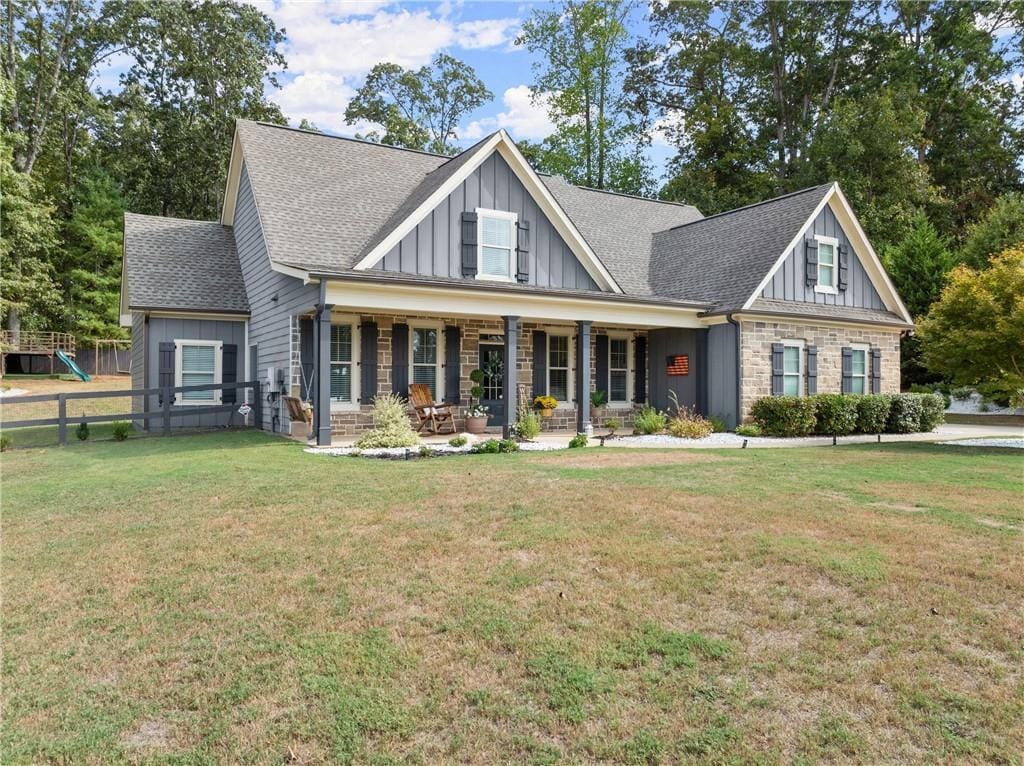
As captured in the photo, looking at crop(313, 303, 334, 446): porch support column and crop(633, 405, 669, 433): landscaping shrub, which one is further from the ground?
crop(313, 303, 334, 446): porch support column

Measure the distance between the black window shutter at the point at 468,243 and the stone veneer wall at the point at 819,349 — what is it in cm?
595

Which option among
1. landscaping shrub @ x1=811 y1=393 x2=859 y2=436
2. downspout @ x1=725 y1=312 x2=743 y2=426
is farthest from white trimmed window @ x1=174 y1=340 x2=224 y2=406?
landscaping shrub @ x1=811 y1=393 x2=859 y2=436

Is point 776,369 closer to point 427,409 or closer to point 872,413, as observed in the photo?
point 872,413

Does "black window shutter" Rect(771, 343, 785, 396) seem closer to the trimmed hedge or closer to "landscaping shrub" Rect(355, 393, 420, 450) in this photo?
the trimmed hedge

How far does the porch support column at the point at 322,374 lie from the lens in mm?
10688

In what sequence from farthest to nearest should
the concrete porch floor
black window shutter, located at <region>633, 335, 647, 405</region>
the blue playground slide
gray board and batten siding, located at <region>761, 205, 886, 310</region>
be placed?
the blue playground slide, black window shutter, located at <region>633, 335, 647, 405</region>, gray board and batten siding, located at <region>761, 205, 886, 310</region>, the concrete porch floor

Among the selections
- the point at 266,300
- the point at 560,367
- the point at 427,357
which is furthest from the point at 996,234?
the point at 266,300

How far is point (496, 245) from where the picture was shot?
13766mm

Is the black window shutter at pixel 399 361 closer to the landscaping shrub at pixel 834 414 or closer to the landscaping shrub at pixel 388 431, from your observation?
the landscaping shrub at pixel 388 431

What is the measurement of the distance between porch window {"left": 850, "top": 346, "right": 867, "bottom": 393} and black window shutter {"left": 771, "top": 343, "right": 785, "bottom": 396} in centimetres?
278

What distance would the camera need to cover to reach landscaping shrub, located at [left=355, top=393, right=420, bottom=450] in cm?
1059

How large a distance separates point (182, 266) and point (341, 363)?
5.70 metres

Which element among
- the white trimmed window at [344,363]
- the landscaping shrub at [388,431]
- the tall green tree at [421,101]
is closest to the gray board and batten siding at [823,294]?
the landscaping shrub at [388,431]

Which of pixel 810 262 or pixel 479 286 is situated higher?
pixel 810 262
